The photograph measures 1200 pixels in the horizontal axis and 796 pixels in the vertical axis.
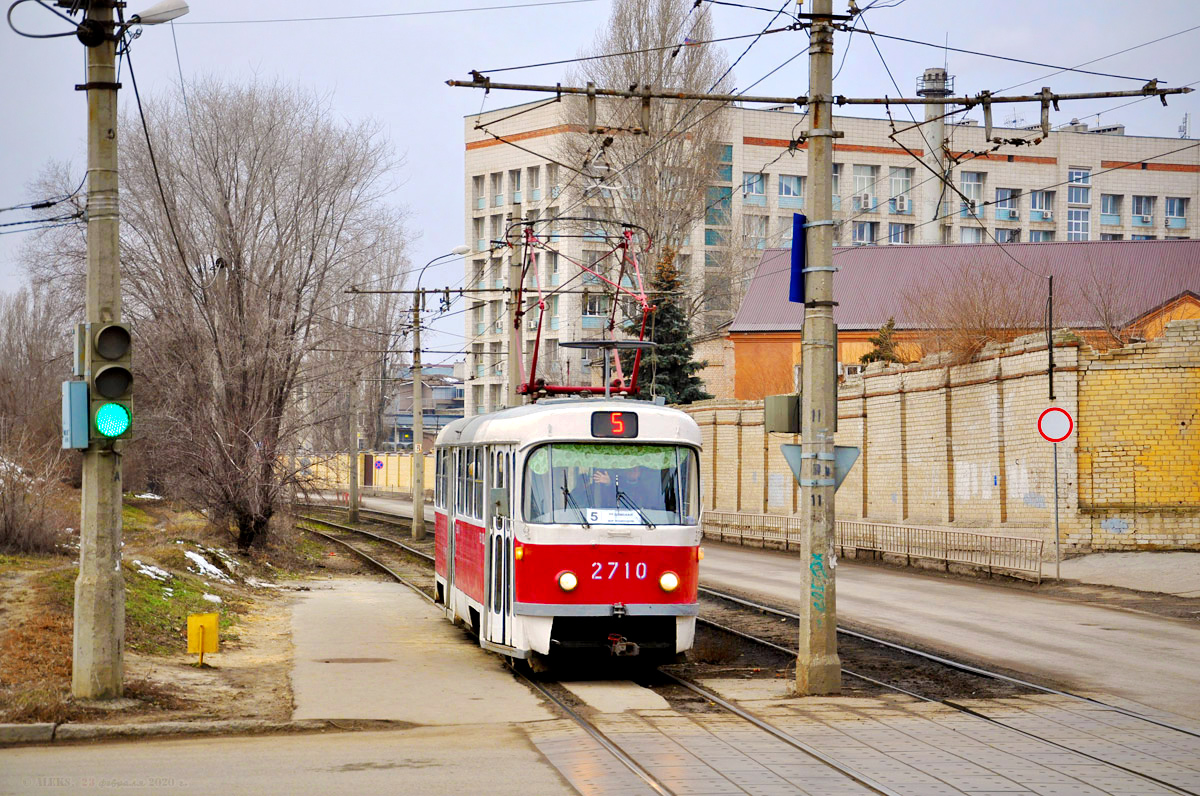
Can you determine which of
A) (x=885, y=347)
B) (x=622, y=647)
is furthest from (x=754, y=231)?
(x=622, y=647)

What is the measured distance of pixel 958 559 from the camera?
2831 cm

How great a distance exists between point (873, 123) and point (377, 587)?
72020 mm

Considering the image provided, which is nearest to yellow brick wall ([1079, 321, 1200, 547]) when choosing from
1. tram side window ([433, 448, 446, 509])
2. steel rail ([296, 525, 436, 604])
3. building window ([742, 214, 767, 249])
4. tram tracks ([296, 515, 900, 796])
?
steel rail ([296, 525, 436, 604])

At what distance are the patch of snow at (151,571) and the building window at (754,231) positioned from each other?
61.2 m

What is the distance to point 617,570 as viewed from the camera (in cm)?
1345

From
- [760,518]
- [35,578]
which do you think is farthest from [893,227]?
[35,578]

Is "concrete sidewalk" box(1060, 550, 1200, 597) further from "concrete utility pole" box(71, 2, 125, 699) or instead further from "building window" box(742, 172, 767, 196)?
"building window" box(742, 172, 767, 196)

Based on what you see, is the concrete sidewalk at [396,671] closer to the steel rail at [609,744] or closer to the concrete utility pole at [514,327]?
the steel rail at [609,744]

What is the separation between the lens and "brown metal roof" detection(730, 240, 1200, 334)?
52.6 metres

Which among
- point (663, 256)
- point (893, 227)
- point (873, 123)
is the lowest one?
point (663, 256)

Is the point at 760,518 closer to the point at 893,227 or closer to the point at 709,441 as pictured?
the point at 709,441

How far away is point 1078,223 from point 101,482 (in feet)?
→ 304

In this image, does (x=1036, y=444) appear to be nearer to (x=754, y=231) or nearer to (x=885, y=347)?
(x=885, y=347)

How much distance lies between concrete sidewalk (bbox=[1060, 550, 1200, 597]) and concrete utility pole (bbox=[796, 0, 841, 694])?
1228 cm
